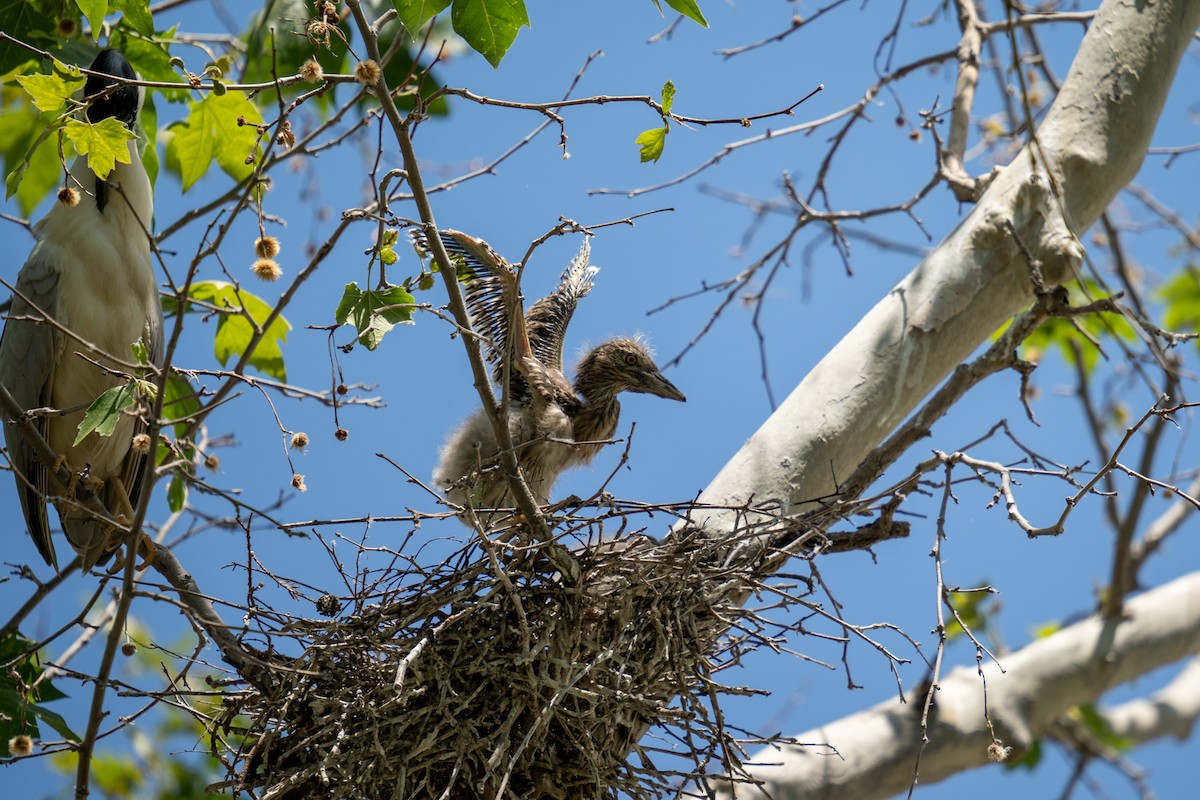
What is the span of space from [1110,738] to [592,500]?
453cm

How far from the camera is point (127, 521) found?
345 cm

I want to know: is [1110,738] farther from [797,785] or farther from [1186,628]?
[797,785]

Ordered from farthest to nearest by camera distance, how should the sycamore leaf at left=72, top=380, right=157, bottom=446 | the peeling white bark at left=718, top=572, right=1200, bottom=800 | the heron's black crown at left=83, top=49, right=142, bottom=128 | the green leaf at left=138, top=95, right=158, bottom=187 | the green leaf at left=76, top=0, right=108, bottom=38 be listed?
1. the peeling white bark at left=718, top=572, right=1200, bottom=800
2. the green leaf at left=138, top=95, right=158, bottom=187
3. the heron's black crown at left=83, top=49, right=142, bottom=128
4. the green leaf at left=76, top=0, right=108, bottom=38
5. the sycamore leaf at left=72, top=380, right=157, bottom=446

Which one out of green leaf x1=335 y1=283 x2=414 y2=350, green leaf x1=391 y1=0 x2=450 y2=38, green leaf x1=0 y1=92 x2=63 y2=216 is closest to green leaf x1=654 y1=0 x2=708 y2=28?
green leaf x1=391 y1=0 x2=450 y2=38

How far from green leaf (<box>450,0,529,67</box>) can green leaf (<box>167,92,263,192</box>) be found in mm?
1511

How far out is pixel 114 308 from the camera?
12.5 ft

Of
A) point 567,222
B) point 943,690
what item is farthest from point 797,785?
point 567,222

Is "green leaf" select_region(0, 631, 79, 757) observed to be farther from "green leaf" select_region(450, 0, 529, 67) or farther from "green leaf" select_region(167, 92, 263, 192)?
"green leaf" select_region(450, 0, 529, 67)

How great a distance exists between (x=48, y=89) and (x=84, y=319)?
1.58 m

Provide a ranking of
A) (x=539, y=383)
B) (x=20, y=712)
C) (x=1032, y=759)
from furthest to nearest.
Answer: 1. (x=1032, y=759)
2. (x=539, y=383)
3. (x=20, y=712)

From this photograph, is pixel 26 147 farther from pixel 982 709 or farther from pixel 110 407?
pixel 982 709

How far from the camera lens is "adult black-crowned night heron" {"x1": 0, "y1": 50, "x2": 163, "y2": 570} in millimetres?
3688

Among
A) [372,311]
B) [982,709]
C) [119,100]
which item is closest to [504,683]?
[372,311]

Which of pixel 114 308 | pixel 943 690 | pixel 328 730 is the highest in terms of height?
pixel 114 308
